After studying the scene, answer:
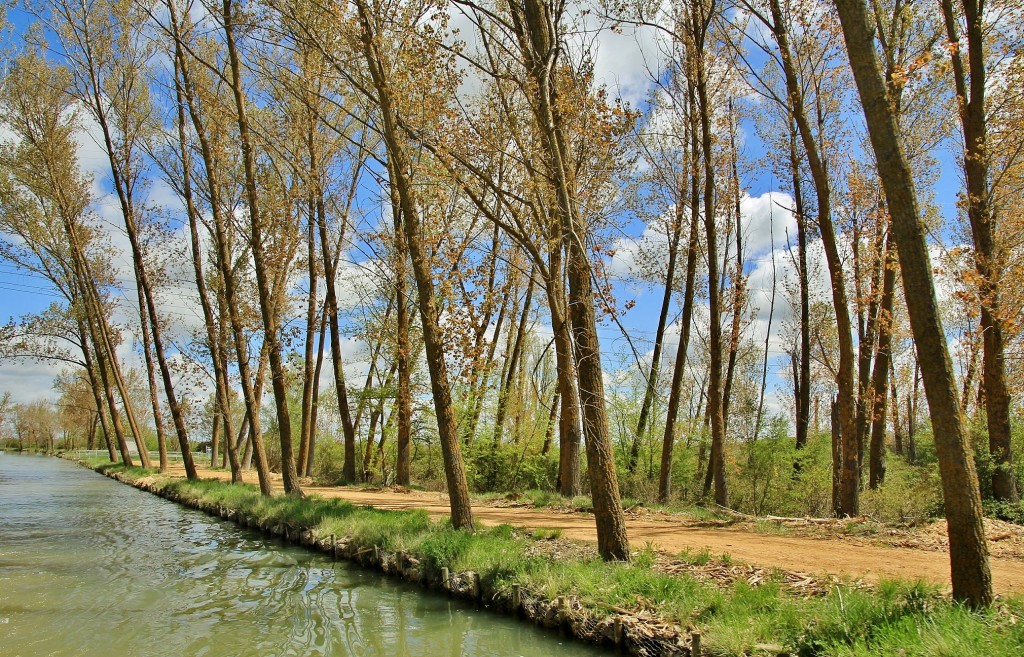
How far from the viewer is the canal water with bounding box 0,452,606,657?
19.2 feet

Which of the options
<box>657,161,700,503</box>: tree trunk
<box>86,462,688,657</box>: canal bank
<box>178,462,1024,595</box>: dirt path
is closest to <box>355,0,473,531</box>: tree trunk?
<box>86,462,688,657</box>: canal bank

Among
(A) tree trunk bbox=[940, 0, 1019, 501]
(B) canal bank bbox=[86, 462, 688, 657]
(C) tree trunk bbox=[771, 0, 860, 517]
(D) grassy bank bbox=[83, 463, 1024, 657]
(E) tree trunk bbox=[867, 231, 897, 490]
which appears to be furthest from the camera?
(E) tree trunk bbox=[867, 231, 897, 490]

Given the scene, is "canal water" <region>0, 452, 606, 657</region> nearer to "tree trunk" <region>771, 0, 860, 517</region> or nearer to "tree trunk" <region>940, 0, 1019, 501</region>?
"tree trunk" <region>771, 0, 860, 517</region>

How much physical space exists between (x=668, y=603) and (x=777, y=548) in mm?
3289

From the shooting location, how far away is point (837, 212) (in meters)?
15.5

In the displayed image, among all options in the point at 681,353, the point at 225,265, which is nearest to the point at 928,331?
the point at 681,353

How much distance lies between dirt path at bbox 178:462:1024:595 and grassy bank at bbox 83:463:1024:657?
1.11 meters

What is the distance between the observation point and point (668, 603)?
555cm

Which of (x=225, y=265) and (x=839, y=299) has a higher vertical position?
(x=225, y=265)

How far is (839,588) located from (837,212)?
12355 millimetres

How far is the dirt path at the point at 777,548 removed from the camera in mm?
6548

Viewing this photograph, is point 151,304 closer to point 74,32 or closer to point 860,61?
point 74,32

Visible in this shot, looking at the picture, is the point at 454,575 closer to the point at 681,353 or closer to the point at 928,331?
the point at 928,331

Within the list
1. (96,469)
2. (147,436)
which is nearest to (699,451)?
(96,469)
